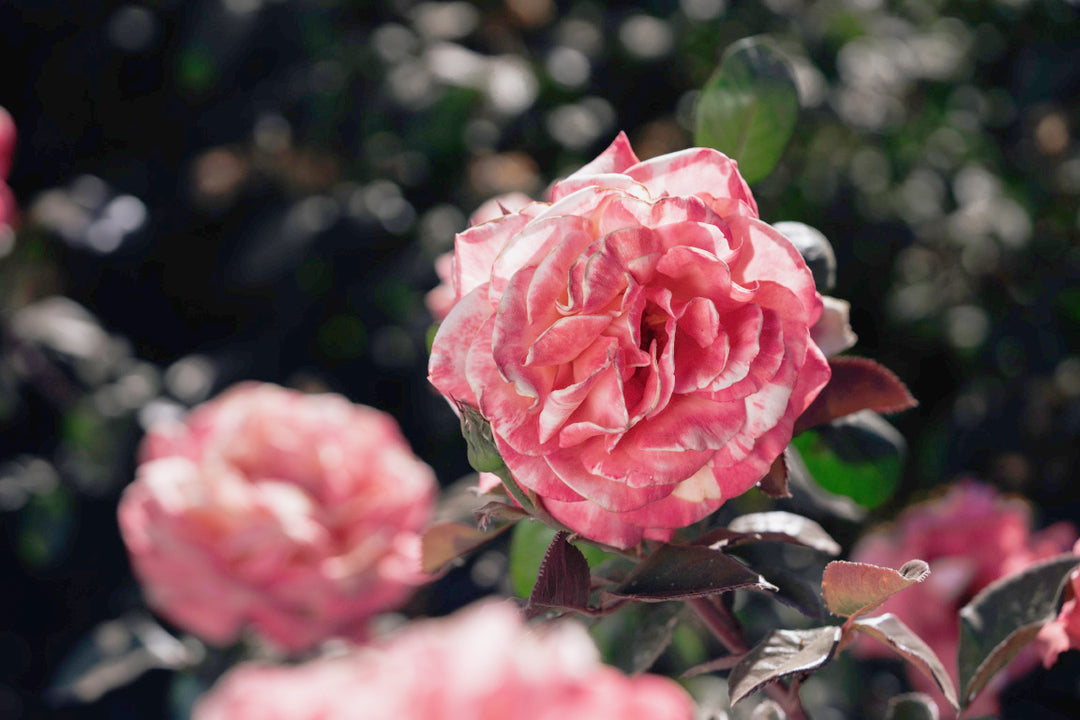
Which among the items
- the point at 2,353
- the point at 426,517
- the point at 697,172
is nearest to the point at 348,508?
the point at 426,517

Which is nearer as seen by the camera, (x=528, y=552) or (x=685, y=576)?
(x=685, y=576)

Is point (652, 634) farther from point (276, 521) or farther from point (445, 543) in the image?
point (276, 521)

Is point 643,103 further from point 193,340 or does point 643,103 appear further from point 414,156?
point 193,340

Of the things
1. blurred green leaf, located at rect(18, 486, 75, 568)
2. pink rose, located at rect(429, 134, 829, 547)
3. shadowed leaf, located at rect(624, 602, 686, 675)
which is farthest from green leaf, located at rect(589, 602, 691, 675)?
blurred green leaf, located at rect(18, 486, 75, 568)

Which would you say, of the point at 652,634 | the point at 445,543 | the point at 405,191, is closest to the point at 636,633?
the point at 652,634

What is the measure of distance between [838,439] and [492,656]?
1.15 ft

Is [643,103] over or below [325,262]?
over

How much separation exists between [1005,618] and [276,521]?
60 centimetres

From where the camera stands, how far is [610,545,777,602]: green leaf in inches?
14.7

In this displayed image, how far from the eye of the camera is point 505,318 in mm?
365

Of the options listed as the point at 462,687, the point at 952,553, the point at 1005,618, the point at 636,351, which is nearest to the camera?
the point at 462,687

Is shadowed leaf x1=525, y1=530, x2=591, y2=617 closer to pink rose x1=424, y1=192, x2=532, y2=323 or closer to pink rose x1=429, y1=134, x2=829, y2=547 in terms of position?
pink rose x1=429, y1=134, x2=829, y2=547

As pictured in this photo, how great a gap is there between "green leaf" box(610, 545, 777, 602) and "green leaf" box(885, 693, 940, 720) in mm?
188

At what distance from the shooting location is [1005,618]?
1.60ft
